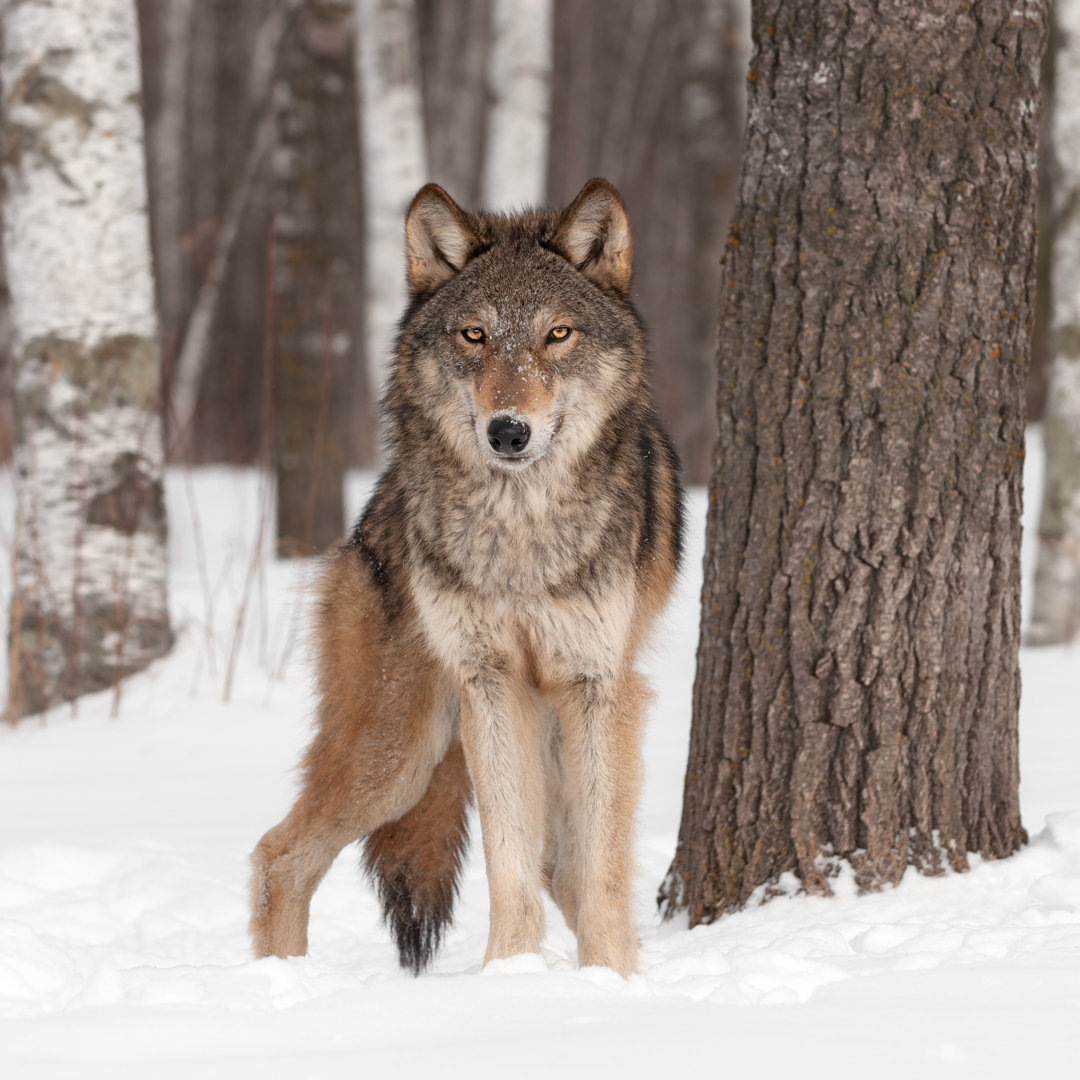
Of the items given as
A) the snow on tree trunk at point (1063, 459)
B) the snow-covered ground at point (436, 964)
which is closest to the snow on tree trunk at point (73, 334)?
the snow-covered ground at point (436, 964)

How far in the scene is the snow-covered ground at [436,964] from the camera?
2.15m

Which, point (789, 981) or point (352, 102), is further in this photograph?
point (352, 102)

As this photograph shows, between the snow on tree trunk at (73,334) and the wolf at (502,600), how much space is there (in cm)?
268

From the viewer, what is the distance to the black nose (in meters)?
3.06

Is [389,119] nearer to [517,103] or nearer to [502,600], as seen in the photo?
[517,103]

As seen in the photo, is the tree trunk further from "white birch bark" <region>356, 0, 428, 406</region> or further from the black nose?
the black nose

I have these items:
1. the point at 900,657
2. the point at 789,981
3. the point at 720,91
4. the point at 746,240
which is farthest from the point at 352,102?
the point at 789,981

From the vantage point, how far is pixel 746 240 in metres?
3.44

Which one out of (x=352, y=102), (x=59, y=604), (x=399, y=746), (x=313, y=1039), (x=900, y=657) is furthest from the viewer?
(x=352, y=102)

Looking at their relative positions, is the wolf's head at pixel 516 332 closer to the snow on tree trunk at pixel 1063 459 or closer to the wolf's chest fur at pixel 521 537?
the wolf's chest fur at pixel 521 537

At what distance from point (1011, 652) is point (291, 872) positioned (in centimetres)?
213

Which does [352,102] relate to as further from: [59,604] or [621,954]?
[621,954]

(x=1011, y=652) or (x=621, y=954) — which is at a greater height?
(x=1011, y=652)

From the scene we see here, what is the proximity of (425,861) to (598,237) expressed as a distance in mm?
1854
